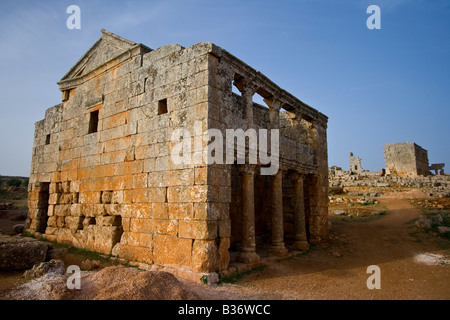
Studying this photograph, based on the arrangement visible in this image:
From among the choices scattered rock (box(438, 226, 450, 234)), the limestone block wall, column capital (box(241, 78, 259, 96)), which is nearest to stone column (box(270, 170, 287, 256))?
column capital (box(241, 78, 259, 96))

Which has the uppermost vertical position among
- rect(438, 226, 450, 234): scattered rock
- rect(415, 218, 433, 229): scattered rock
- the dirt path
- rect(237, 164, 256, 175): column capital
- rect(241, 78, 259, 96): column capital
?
rect(241, 78, 259, 96): column capital

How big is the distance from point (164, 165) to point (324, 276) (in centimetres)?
481

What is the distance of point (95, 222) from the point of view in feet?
28.6

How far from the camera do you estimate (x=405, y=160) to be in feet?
103

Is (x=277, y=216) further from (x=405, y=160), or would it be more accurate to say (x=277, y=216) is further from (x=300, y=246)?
(x=405, y=160)

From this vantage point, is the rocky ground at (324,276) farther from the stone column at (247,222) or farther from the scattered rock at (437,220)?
the stone column at (247,222)

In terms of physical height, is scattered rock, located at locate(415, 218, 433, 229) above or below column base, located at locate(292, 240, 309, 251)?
above

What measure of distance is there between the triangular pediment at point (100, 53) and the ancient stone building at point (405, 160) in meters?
32.8

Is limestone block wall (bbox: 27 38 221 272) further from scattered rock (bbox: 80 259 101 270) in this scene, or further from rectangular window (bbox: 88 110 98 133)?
scattered rock (bbox: 80 259 101 270)

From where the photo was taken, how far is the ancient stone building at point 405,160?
1216 inches

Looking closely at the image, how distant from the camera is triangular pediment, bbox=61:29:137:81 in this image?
8998 millimetres

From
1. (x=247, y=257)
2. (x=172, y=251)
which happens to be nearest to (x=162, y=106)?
(x=172, y=251)
